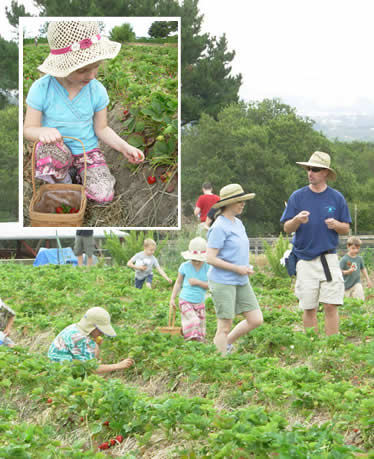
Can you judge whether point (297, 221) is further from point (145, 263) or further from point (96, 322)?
point (145, 263)

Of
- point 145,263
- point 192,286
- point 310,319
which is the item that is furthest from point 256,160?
point 310,319

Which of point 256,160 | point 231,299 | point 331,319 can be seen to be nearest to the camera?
point 231,299

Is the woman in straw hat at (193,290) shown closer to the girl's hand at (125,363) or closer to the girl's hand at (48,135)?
the girl's hand at (125,363)

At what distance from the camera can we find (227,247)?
626 cm

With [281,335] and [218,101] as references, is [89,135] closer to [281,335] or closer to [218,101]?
[281,335]

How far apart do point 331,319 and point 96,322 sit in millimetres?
2294

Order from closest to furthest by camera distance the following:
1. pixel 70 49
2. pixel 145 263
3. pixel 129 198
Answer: pixel 70 49 → pixel 129 198 → pixel 145 263

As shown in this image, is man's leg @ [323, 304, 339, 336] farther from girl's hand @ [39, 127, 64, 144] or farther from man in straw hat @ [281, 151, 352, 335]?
girl's hand @ [39, 127, 64, 144]

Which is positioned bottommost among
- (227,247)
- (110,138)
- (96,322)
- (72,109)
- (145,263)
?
(145,263)

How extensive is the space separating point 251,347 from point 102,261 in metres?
8.77

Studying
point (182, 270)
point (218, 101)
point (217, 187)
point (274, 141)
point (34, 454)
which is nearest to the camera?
point (34, 454)

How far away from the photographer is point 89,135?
618 cm

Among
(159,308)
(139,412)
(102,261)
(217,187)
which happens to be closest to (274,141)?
(217,187)

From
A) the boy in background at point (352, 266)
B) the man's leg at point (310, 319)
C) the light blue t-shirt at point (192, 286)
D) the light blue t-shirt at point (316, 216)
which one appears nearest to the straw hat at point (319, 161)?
the light blue t-shirt at point (316, 216)
